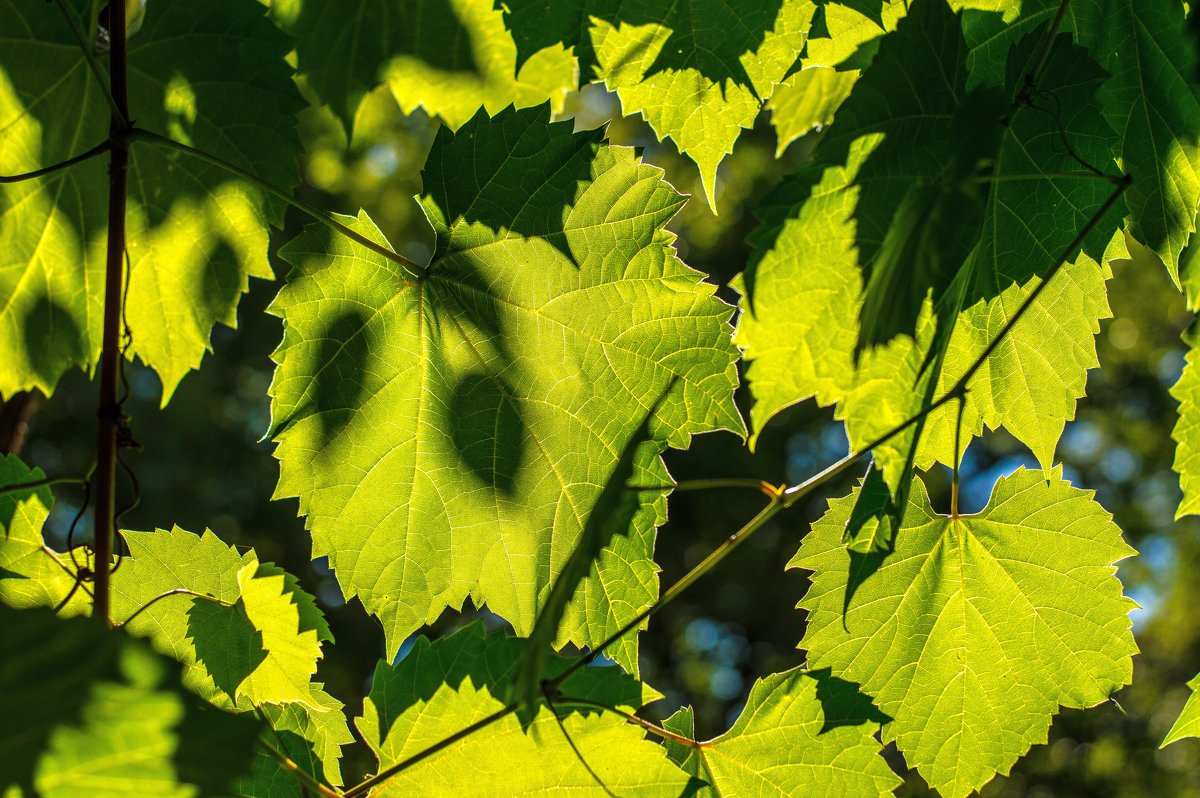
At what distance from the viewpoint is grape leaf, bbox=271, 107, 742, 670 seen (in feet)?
3.42

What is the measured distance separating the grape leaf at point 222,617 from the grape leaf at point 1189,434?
977 mm

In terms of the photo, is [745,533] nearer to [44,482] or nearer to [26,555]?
[44,482]

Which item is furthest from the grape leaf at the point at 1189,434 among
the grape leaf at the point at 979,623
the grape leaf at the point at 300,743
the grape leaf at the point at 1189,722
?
the grape leaf at the point at 300,743

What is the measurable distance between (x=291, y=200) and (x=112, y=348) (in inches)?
10.0

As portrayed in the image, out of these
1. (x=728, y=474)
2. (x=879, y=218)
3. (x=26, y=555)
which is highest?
(x=879, y=218)

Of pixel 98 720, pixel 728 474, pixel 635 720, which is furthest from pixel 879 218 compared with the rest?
pixel 728 474

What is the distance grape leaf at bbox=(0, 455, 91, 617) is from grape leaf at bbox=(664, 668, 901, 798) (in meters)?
0.64

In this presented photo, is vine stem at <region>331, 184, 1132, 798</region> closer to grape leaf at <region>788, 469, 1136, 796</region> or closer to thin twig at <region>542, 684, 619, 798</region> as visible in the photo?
thin twig at <region>542, 684, 619, 798</region>

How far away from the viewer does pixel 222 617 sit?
104 centimetres

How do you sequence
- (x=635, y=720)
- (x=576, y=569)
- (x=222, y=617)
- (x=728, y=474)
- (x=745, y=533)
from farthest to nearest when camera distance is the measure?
(x=728, y=474)
(x=222, y=617)
(x=635, y=720)
(x=745, y=533)
(x=576, y=569)

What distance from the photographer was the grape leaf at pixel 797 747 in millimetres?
993

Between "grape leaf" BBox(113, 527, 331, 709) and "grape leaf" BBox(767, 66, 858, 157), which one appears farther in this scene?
"grape leaf" BBox(767, 66, 858, 157)

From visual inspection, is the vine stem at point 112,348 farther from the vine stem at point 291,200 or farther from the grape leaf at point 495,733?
the grape leaf at point 495,733

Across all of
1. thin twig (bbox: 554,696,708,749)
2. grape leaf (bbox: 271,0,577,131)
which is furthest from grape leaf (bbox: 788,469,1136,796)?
grape leaf (bbox: 271,0,577,131)
